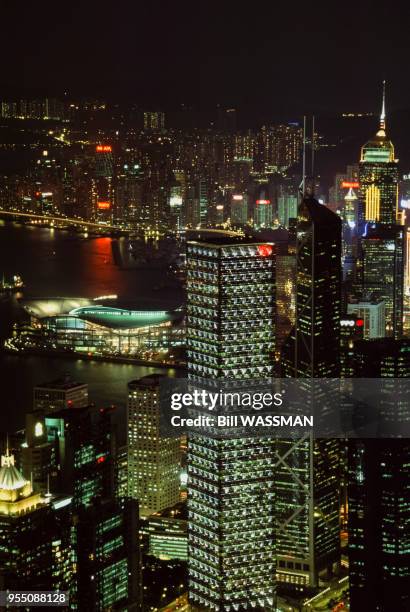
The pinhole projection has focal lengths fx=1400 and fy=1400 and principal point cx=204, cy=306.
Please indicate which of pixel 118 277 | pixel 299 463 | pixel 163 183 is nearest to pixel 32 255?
pixel 118 277

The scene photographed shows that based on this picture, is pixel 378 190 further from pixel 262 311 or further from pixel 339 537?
pixel 262 311

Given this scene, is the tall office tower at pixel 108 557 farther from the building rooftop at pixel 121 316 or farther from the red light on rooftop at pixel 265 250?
the building rooftop at pixel 121 316

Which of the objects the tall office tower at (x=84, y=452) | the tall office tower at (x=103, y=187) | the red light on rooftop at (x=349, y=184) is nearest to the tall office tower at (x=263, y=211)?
the red light on rooftop at (x=349, y=184)

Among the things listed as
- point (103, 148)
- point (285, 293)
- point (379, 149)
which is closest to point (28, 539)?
point (285, 293)

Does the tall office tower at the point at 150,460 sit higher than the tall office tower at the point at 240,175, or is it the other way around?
the tall office tower at the point at 240,175

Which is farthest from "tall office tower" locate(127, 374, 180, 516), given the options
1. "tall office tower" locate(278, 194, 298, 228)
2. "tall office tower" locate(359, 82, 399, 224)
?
"tall office tower" locate(278, 194, 298, 228)

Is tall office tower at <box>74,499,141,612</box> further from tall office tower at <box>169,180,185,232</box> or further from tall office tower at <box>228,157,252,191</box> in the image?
tall office tower at <box>169,180,185,232</box>

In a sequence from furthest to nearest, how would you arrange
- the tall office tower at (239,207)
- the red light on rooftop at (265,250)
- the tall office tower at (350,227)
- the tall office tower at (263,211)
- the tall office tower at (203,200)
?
the tall office tower at (203,200) < the tall office tower at (239,207) < the tall office tower at (263,211) < the tall office tower at (350,227) < the red light on rooftop at (265,250)
